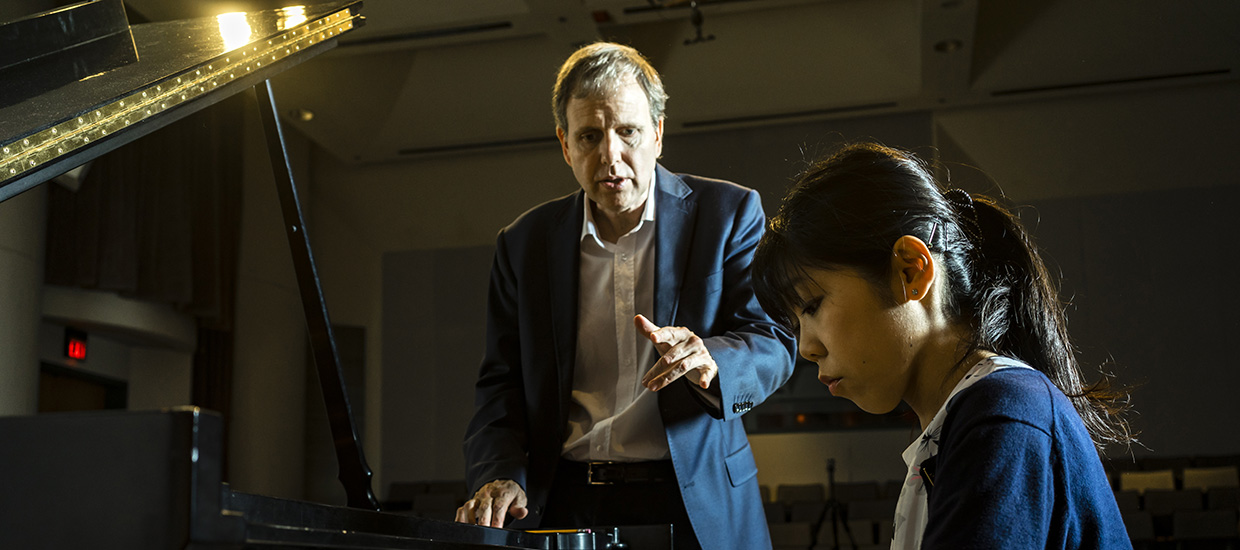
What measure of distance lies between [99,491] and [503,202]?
414 inches

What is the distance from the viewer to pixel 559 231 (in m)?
1.86

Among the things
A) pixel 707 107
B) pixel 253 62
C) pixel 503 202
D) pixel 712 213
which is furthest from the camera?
pixel 503 202

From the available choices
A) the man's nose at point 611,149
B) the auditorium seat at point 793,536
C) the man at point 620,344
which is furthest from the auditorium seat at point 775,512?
the man's nose at point 611,149

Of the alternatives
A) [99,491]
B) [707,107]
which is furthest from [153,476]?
[707,107]

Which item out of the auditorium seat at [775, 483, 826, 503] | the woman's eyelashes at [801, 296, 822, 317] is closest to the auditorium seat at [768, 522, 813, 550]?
the auditorium seat at [775, 483, 826, 503]

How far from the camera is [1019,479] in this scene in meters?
0.81

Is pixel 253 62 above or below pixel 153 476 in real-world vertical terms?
above

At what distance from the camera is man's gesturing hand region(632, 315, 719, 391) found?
137 cm

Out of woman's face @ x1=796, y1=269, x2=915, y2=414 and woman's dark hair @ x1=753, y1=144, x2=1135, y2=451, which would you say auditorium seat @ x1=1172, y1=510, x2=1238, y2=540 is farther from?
woman's face @ x1=796, y1=269, x2=915, y2=414

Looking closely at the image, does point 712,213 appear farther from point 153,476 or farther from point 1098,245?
point 1098,245

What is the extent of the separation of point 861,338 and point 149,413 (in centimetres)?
72

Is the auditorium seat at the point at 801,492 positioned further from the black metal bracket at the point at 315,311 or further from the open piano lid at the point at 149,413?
the open piano lid at the point at 149,413

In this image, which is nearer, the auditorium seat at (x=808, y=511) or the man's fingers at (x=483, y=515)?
the man's fingers at (x=483, y=515)

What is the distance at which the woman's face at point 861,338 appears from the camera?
104cm
